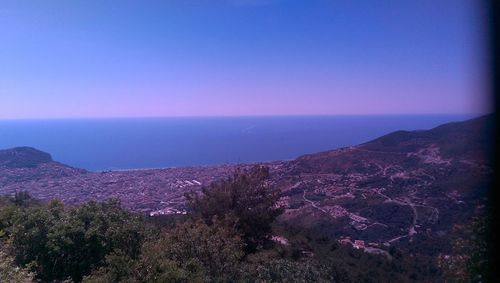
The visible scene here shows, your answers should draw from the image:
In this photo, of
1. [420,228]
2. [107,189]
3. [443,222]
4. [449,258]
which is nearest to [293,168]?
[107,189]

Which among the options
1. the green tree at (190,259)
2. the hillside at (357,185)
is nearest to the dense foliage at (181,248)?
the green tree at (190,259)

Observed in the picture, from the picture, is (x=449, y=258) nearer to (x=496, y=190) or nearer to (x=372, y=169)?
(x=496, y=190)

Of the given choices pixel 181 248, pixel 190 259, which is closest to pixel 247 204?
pixel 181 248

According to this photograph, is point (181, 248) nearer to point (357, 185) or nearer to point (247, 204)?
point (247, 204)

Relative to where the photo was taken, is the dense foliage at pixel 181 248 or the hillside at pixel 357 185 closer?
the dense foliage at pixel 181 248

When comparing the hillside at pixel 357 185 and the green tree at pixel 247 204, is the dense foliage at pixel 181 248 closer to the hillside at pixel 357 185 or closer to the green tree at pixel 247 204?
the green tree at pixel 247 204

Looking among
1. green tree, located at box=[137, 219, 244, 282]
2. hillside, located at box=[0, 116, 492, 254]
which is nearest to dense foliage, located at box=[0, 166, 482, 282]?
green tree, located at box=[137, 219, 244, 282]

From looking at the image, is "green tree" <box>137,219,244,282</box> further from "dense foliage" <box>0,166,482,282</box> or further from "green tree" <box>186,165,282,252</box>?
"green tree" <box>186,165,282,252</box>

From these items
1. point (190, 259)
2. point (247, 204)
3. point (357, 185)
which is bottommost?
point (357, 185)
